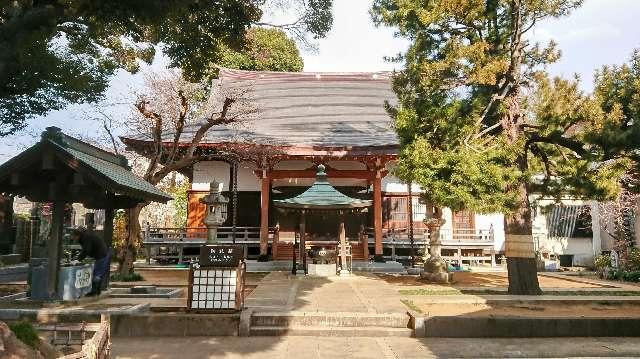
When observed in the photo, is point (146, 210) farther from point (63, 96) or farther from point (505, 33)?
point (505, 33)

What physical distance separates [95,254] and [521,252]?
32.0 ft

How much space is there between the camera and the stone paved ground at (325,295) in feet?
29.3

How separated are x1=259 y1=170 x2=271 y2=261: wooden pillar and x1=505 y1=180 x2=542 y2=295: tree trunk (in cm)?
972

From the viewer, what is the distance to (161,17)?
6387 mm

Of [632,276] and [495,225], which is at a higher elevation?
[495,225]

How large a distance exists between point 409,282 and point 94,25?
10.7m

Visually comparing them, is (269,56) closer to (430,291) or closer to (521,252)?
(430,291)

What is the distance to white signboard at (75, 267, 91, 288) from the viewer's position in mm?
8780

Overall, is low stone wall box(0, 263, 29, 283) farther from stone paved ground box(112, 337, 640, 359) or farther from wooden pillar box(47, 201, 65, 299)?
stone paved ground box(112, 337, 640, 359)

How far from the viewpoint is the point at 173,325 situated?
771 centimetres

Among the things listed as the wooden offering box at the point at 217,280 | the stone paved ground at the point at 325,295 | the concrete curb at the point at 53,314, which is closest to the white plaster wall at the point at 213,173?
the stone paved ground at the point at 325,295

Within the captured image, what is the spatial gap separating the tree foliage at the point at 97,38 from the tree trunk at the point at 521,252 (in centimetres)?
Answer: 664

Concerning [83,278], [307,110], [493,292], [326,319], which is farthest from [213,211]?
[307,110]

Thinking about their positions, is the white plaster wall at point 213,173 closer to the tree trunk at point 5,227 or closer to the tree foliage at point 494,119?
the tree trunk at point 5,227
